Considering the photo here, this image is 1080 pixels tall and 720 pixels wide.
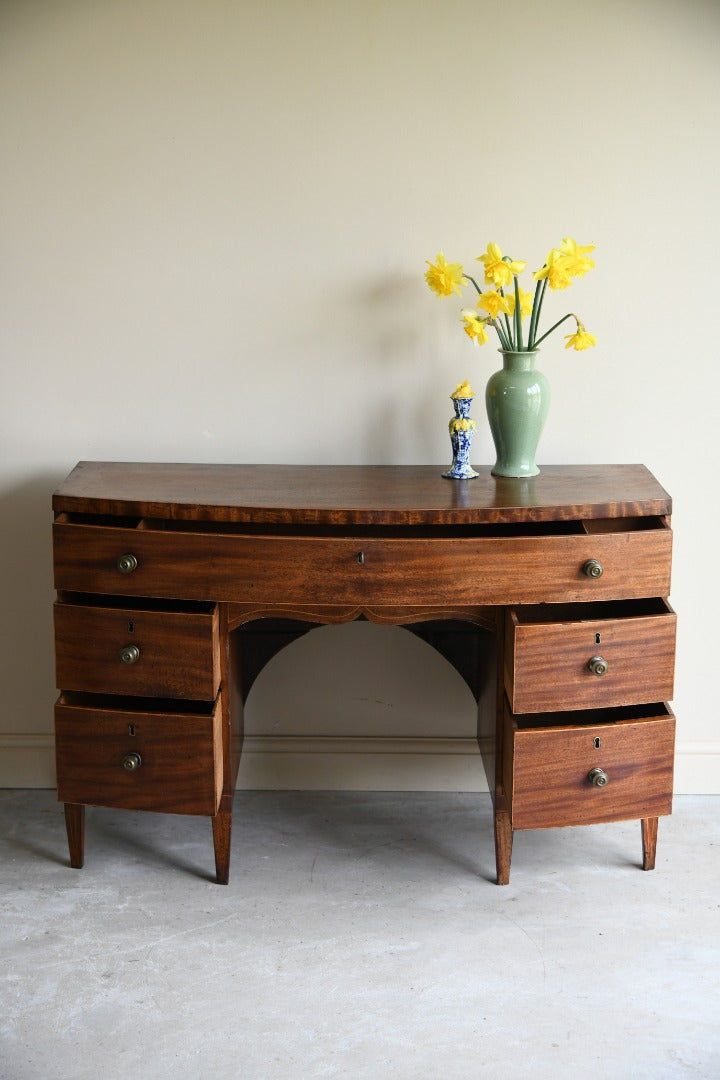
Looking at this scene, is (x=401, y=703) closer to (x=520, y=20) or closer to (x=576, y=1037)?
(x=576, y=1037)

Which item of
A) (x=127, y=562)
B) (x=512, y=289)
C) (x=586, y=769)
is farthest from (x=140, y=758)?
(x=512, y=289)

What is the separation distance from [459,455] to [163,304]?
2.43 feet

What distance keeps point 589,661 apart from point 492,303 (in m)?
0.74

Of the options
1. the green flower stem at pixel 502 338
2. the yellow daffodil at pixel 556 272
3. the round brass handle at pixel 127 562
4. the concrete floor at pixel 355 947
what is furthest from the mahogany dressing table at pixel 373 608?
the yellow daffodil at pixel 556 272

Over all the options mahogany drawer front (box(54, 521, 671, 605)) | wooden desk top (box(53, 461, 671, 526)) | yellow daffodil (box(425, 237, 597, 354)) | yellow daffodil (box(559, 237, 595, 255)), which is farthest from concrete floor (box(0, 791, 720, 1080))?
yellow daffodil (box(559, 237, 595, 255))

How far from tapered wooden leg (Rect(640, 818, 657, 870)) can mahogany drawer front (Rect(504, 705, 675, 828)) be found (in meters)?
0.08

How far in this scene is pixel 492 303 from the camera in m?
2.38

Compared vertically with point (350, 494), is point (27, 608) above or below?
below

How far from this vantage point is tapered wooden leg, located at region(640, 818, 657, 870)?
2436 mm

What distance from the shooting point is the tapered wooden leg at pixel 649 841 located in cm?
244

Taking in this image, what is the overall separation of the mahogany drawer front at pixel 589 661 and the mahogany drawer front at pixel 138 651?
1.93ft

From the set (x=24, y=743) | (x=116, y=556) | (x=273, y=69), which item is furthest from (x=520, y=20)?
(x=24, y=743)

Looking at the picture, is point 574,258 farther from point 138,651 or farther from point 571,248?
point 138,651

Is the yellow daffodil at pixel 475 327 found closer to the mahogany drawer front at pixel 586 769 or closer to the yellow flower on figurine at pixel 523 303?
the yellow flower on figurine at pixel 523 303
